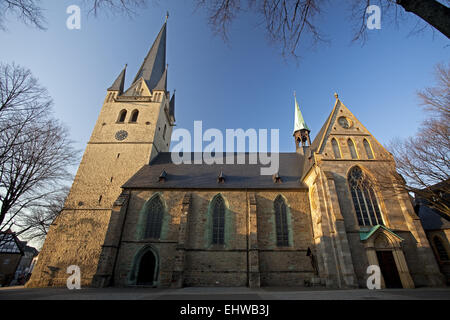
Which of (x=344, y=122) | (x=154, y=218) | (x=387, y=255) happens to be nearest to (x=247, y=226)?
(x=154, y=218)

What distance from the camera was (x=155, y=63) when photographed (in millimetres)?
28375

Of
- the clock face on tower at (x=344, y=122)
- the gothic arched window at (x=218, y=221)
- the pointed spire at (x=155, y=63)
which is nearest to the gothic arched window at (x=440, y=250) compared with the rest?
the clock face on tower at (x=344, y=122)

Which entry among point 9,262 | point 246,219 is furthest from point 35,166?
point 9,262

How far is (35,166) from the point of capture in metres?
11.1

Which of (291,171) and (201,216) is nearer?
(201,216)

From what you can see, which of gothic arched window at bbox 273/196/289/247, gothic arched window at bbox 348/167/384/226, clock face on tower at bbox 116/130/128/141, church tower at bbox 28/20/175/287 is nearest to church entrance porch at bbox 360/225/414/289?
gothic arched window at bbox 348/167/384/226

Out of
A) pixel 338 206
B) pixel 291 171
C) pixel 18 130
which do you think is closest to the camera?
pixel 18 130

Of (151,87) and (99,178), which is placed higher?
(151,87)

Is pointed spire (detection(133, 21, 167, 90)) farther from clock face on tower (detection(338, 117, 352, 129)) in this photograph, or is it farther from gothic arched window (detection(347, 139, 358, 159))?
gothic arched window (detection(347, 139, 358, 159))

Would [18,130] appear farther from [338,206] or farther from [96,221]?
[338,206]

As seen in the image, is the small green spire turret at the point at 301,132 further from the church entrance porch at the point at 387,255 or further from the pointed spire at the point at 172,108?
the pointed spire at the point at 172,108

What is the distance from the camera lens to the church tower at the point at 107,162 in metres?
15.5

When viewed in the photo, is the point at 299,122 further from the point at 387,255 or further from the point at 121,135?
the point at 121,135

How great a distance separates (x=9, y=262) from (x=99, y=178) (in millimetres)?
22005
